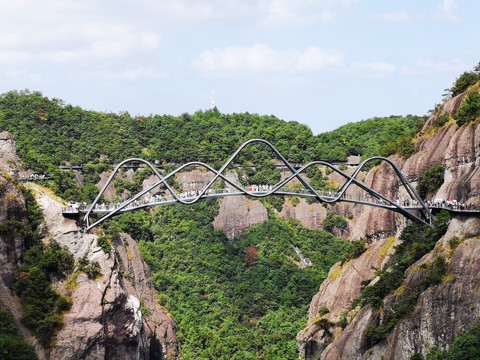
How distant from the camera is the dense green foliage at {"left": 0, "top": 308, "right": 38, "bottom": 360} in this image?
5044 cm

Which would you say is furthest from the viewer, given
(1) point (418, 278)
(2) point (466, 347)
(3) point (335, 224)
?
(3) point (335, 224)

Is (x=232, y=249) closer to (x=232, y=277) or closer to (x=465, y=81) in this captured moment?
(x=232, y=277)

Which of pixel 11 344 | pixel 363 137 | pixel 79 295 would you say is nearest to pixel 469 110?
pixel 79 295

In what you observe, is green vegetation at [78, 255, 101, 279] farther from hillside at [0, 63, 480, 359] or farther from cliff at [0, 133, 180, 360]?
cliff at [0, 133, 180, 360]

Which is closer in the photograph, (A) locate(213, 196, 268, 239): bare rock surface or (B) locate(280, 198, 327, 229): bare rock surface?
(A) locate(213, 196, 268, 239): bare rock surface

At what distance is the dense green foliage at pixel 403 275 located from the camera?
53.9 m

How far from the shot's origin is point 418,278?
181 feet

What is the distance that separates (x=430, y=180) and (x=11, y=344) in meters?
31.9

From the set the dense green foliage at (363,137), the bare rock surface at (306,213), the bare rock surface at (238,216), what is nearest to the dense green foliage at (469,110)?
the bare rock surface at (238,216)

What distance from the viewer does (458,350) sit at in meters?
46.4

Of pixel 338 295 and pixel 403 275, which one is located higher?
pixel 403 275

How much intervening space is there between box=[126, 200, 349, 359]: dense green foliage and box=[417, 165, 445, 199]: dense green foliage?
85.5 feet

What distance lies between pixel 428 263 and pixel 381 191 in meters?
16.0

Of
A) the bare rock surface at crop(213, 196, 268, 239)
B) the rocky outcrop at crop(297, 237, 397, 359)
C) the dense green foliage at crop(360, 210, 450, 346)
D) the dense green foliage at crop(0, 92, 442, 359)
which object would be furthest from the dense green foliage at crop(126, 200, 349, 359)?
the dense green foliage at crop(360, 210, 450, 346)
